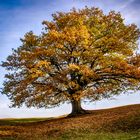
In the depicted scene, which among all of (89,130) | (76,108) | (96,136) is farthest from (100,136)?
(76,108)

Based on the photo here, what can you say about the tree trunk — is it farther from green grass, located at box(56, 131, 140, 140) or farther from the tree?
green grass, located at box(56, 131, 140, 140)

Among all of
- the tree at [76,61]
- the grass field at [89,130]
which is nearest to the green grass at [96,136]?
the grass field at [89,130]

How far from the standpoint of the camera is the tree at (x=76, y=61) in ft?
153

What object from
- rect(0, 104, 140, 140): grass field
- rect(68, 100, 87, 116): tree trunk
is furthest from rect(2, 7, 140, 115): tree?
rect(0, 104, 140, 140): grass field

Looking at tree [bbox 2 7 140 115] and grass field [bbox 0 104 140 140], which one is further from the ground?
tree [bbox 2 7 140 115]

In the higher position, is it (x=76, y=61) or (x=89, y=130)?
(x=76, y=61)

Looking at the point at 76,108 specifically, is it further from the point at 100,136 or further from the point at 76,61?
A: the point at 100,136

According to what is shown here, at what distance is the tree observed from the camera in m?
46.5

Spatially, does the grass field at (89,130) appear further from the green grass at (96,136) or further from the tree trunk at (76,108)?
the tree trunk at (76,108)

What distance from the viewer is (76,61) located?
48562 mm

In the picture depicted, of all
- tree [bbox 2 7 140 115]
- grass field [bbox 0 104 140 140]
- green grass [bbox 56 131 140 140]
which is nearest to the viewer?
green grass [bbox 56 131 140 140]

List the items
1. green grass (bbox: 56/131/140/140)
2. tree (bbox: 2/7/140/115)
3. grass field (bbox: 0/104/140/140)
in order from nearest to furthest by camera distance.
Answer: green grass (bbox: 56/131/140/140)
grass field (bbox: 0/104/140/140)
tree (bbox: 2/7/140/115)

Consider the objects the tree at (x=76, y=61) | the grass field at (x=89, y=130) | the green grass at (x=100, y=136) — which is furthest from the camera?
the tree at (x=76, y=61)

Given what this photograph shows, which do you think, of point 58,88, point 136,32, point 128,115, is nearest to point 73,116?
point 58,88
